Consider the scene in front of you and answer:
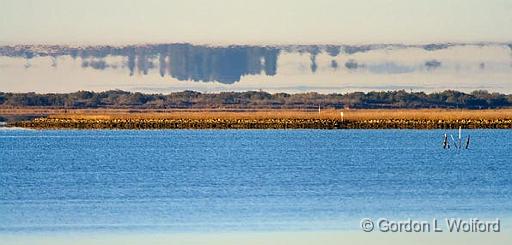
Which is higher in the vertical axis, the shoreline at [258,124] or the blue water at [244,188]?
the blue water at [244,188]

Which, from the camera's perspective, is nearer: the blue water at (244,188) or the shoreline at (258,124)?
the blue water at (244,188)

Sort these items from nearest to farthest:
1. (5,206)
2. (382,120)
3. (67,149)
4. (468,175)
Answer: (5,206)
(468,175)
(67,149)
(382,120)

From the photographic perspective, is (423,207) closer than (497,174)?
Yes

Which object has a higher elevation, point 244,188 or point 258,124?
point 244,188

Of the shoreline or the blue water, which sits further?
the shoreline

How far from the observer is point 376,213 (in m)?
33.0

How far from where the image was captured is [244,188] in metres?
41.3

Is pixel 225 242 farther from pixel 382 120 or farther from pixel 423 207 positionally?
pixel 382 120

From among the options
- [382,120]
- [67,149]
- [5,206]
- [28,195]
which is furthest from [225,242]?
[382,120]

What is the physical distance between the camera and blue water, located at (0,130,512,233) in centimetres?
3188

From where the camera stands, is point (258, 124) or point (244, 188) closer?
point (244, 188)

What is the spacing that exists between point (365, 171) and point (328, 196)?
12466mm

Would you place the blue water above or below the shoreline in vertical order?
above

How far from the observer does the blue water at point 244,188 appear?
3188 cm
